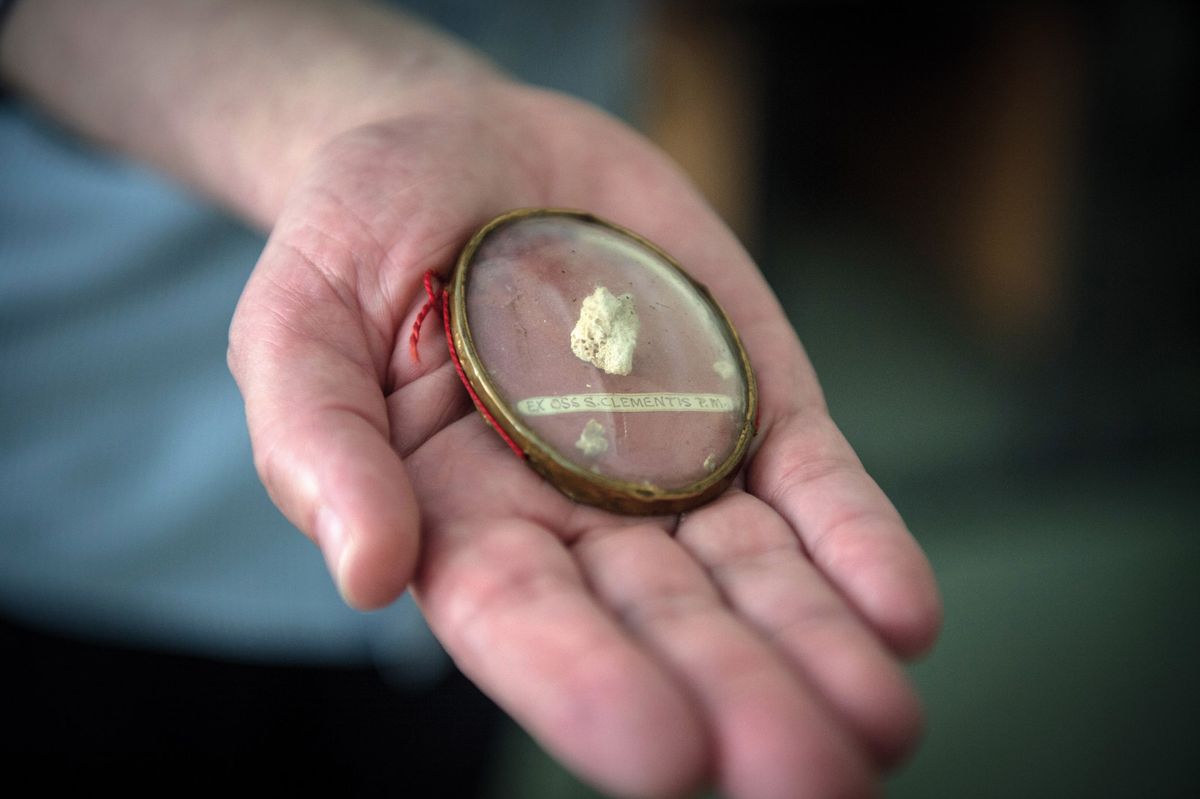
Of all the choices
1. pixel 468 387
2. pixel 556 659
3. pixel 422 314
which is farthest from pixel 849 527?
pixel 422 314

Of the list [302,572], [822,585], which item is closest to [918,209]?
[302,572]

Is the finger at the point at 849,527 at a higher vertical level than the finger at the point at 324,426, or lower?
lower

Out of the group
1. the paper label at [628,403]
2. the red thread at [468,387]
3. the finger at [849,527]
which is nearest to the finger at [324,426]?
the red thread at [468,387]

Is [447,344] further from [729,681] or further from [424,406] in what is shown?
[729,681]

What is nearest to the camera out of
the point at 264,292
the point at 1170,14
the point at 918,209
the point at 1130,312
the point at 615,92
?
the point at 264,292

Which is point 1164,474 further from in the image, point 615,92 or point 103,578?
point 103,578

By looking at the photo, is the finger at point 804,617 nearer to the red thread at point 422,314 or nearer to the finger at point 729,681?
the finger at point 729,681

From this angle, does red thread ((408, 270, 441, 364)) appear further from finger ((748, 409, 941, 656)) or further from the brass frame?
finger ((748, 409, 941, 656))
